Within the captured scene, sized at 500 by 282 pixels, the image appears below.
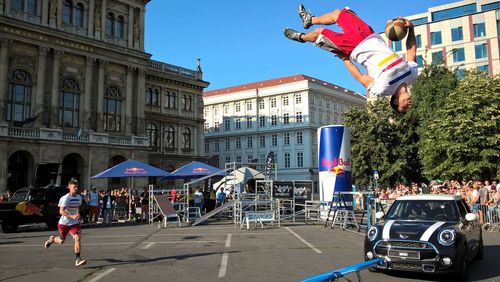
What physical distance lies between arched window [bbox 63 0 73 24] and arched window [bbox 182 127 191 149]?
22612 mm

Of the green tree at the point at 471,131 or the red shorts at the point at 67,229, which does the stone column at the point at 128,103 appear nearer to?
the green tree at the point at 471,131

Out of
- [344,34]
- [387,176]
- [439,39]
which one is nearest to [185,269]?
[344,34]

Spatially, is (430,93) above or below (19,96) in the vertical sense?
below

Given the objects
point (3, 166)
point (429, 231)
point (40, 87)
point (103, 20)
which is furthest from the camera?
point (103, 20)

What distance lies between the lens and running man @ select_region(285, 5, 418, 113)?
Answer: 15.7ft

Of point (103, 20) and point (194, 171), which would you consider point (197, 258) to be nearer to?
point (194, 171)

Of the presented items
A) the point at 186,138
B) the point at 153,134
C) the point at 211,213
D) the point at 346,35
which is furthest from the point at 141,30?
the point at 346,35

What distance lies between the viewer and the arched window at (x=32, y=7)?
130 ft

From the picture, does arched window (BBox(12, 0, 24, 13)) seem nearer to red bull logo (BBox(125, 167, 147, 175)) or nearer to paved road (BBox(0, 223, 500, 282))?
red bull logo (BBox(125, 167, 147, 175))

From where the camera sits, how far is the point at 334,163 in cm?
2203

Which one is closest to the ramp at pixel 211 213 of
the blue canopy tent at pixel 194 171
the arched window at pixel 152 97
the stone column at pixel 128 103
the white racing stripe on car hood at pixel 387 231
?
the blue canopy tent at pixel 194 171

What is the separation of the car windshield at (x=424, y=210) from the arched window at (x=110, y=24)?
42.5 meters

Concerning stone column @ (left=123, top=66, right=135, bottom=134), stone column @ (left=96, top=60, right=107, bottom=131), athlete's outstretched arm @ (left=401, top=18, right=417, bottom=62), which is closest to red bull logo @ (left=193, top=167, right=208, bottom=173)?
stone column @ (left=96, top=60, right=107, bottom=131)

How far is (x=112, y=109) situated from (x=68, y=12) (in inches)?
405
